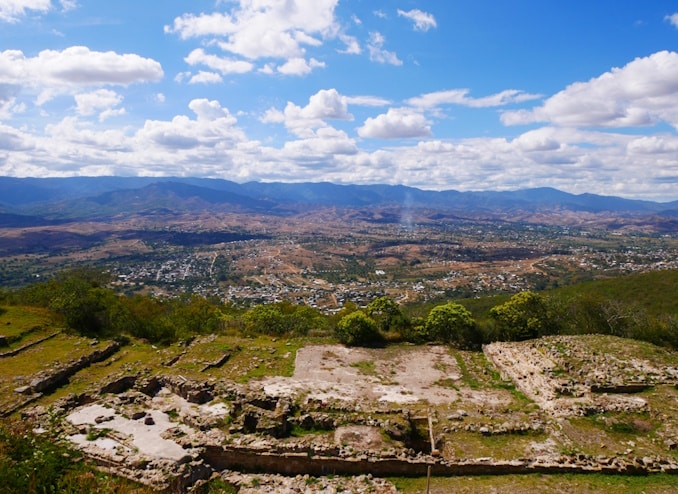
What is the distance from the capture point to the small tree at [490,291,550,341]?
137 feet

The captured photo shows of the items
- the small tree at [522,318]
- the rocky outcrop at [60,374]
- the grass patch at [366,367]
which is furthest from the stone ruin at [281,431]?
the small tree at [522,318]

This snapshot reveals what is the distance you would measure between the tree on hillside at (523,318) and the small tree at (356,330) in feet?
43.9

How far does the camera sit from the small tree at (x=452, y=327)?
41500 millimetres

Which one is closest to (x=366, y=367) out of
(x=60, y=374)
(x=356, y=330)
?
(x=356, y=330)

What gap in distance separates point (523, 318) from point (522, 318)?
0.12 metres

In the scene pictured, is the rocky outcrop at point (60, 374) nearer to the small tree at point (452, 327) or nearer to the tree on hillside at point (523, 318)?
the small tree at point (452, 327)

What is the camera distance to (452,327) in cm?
4166

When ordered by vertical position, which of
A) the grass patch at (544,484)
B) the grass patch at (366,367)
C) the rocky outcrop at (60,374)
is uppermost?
the grass patch at (544,484)

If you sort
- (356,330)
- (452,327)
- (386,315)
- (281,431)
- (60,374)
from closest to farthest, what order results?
(281,431), (60,374), (356,330), (452,327), (386,315)

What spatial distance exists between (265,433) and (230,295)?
12003cm

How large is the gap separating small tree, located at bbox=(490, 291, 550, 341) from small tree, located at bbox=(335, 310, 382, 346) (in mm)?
13374

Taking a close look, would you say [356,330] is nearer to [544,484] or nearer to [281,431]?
[281,431]

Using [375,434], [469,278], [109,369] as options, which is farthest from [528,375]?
[469,278]

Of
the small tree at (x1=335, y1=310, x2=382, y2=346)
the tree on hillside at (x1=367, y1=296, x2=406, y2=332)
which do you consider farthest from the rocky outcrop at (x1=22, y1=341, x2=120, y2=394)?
the tree on hillside at (x1=367, y1=296, x2=406, y2=332)
